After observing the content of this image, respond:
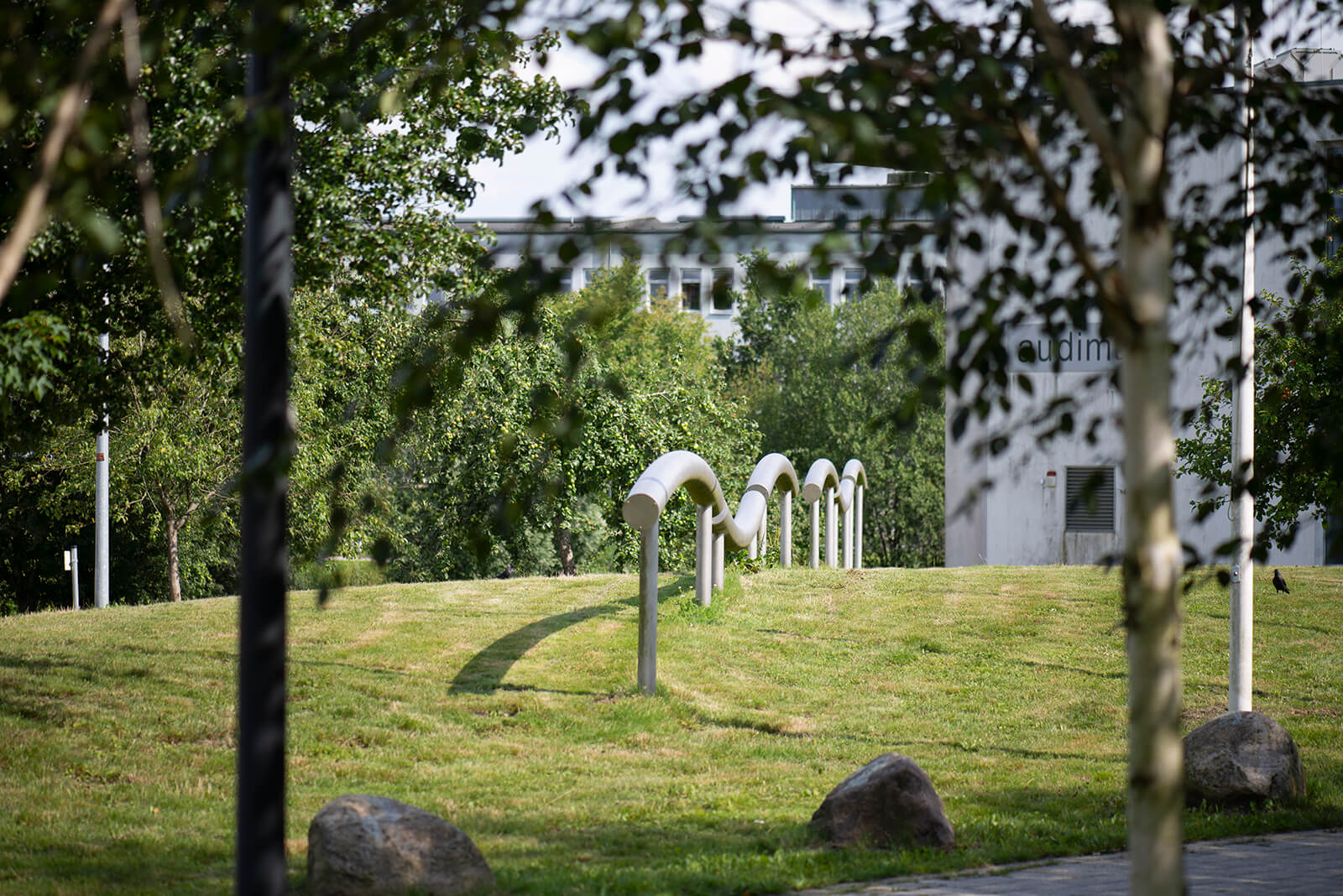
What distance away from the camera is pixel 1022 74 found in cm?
412

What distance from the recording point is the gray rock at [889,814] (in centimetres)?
683

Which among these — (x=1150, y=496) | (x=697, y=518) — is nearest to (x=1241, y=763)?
(x=1150, y=496)

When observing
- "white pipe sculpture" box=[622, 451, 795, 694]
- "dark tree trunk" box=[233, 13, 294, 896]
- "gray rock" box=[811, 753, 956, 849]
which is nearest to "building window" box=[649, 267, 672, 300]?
"white pipe sculpture" box=[622, 451, 795, 694]

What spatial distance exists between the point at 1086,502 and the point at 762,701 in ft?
26.1

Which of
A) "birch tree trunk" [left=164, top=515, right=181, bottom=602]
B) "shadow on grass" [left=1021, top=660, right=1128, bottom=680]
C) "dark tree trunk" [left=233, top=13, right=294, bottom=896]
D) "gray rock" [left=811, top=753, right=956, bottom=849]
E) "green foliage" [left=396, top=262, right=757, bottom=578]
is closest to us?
"dark tree trunk" [left=233, top=13, right=294, bottom=896]

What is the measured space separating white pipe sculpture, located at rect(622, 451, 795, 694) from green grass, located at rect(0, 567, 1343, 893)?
0.44 meters

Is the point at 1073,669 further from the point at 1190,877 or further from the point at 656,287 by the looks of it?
the point at 656,287

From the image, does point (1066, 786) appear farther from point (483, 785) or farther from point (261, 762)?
point (261, 762)

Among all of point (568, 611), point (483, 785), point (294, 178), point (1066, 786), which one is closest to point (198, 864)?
point (483, 785)

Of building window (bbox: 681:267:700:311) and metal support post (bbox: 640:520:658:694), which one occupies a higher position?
building window (bbox: 681:267:700:311)

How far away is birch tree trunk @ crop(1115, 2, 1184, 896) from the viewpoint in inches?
113

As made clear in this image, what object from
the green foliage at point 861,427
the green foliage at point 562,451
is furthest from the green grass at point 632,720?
the green foliage at point 861,427

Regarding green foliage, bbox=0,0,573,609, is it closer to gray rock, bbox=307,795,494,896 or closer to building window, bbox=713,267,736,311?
building window, bbox=713,267,736,311

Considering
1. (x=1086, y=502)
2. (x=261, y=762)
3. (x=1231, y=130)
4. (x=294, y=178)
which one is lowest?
(x=261, y=762)
